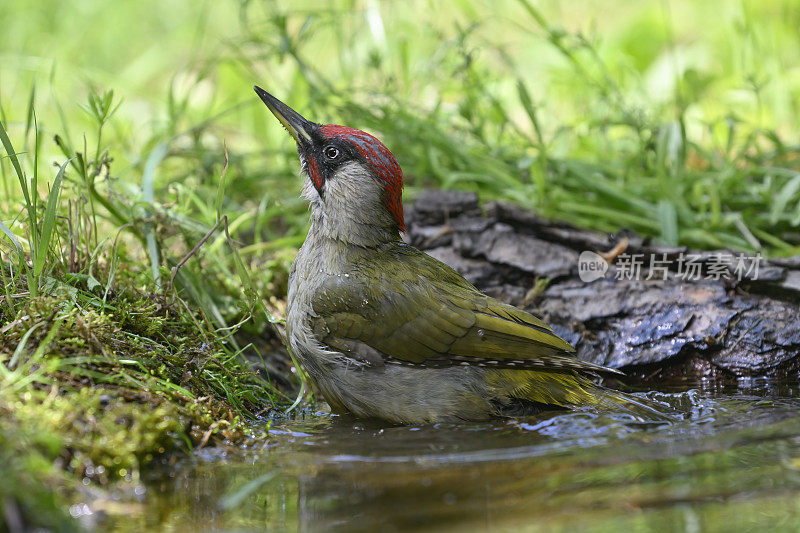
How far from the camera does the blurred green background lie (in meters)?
5.21

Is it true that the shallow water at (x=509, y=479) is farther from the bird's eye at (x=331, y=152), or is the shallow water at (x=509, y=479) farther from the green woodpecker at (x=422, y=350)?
the bird's eye at (x=331, y=152)

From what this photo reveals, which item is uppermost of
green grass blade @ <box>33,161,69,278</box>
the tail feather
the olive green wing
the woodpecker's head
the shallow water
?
the woodpecker's head

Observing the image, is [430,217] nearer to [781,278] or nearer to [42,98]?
[781,278]

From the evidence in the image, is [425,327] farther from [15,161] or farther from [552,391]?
[15,161]

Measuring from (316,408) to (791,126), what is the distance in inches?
200

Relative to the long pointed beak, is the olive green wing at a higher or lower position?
lower

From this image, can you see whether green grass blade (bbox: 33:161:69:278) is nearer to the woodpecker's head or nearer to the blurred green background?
the blurred green background

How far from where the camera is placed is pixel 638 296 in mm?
4359

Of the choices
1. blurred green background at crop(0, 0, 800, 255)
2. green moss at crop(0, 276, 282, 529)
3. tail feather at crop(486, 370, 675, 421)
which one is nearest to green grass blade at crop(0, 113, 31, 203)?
green moss at crop(0, 276, 282, 529)

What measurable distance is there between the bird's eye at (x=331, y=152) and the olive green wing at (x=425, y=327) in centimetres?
73

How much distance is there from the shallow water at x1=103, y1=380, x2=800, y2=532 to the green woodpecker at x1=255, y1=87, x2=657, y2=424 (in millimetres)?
193

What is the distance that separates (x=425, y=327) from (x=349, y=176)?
0.97 metres

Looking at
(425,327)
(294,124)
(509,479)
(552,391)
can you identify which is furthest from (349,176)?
(509,479)

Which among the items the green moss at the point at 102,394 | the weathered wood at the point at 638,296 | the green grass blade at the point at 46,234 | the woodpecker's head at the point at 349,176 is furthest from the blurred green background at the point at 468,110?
the green moss at the point at 102,394
